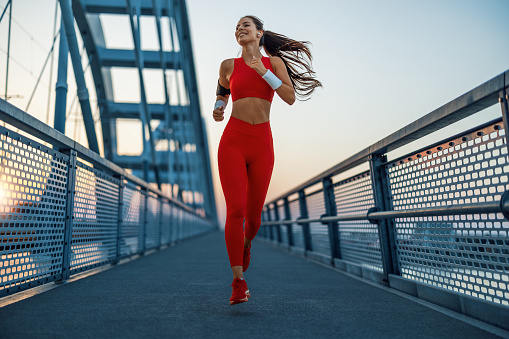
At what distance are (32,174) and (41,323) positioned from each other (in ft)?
3.25

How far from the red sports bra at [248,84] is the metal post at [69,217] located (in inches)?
52.0

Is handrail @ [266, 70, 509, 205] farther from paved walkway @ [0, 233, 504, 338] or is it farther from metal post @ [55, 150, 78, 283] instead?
metal post @ [55, 150, 78, 283]

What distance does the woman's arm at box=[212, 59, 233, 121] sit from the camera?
2.49 metres

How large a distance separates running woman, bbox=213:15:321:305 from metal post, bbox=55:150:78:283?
3.84ft

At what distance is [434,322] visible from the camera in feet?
5.86

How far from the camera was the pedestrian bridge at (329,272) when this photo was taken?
5.49ft

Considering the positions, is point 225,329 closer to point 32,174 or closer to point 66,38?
point 32,174

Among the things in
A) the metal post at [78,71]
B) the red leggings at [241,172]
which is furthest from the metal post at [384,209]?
the metal post at [78,71]

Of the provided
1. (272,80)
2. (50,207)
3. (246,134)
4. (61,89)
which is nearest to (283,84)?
(272,80)

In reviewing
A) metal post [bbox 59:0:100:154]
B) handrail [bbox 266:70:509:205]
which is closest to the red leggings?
handrail [bbox 266:70:509:205]

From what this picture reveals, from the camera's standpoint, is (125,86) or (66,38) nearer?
(66,38)

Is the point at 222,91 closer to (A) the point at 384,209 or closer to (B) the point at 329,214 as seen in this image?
(A) the point at 384,209

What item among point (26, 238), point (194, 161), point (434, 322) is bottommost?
point (434, 322)

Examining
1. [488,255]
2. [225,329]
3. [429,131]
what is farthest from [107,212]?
[488,255]
